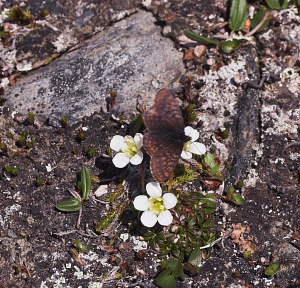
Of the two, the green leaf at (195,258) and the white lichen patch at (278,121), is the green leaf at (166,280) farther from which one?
the white lichen patch at (278,121)

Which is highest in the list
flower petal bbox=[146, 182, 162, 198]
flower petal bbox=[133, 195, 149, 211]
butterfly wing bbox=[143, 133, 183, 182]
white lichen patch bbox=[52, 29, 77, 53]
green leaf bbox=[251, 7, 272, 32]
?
green leaf bbox=[251, 7, 272, 32]

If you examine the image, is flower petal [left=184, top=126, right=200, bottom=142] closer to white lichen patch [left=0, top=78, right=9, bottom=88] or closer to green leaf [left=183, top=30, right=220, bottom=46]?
green leaf [left=183, top=30, right=220, bottom=46]

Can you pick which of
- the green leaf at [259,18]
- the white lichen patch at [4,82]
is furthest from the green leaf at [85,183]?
the green leaf at [259,18]

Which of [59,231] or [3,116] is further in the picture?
[3,116]

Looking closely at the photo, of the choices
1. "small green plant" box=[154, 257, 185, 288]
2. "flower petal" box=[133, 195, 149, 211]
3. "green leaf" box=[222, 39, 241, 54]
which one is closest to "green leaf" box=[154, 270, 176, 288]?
"small green plant" box=[154, 257, 185, 288]

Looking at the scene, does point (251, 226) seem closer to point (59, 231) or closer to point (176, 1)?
point (59, 231)

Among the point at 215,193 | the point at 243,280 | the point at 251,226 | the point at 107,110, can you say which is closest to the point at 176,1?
the point at 107,110
